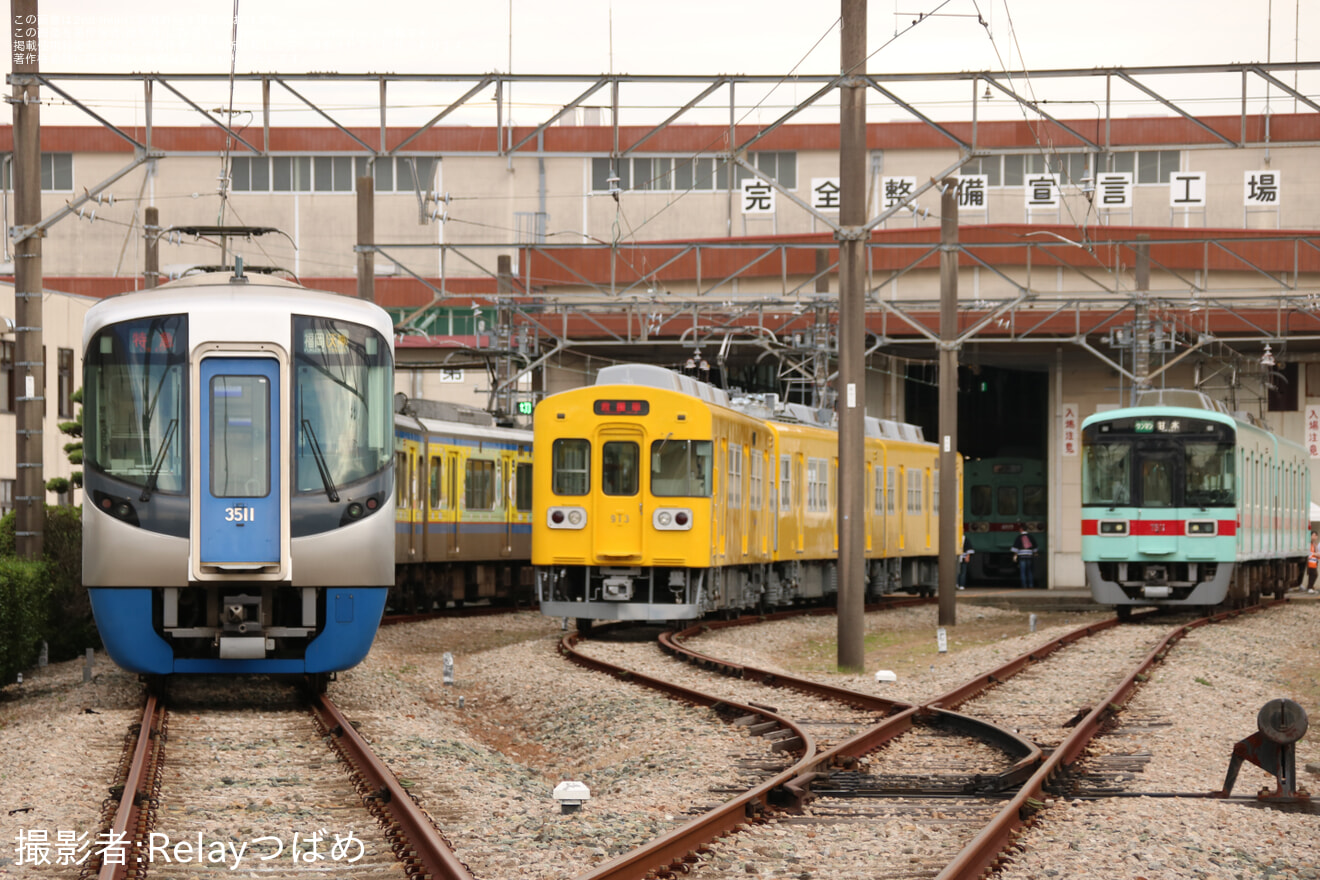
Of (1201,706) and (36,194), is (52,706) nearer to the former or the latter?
(36,194)

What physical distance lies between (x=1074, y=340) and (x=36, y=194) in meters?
21.4

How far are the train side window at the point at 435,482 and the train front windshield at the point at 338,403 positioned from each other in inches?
520

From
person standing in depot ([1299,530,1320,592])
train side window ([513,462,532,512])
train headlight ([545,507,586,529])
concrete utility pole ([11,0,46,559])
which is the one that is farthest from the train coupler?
person standing in depot ([1299,530,1320,592])

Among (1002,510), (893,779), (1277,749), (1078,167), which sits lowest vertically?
(893,779)

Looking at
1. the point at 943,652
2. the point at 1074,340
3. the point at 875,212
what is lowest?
the point at 943,652

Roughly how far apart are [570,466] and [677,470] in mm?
1253

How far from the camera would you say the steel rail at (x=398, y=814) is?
280 inches

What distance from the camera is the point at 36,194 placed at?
17703 millimetres

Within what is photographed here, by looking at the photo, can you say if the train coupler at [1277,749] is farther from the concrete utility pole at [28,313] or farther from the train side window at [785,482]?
the train side window at [785,482]

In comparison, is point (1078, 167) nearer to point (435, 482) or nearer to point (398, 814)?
point (435, 482)

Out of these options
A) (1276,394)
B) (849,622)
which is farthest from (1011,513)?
(849,622)

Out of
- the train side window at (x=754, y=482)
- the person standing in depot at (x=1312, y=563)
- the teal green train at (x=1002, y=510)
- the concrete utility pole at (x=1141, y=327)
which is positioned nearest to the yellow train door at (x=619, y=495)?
the train side window at (x=754, y=482)

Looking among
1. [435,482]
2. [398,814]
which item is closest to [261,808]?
[398,814]

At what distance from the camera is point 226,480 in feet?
40.9
